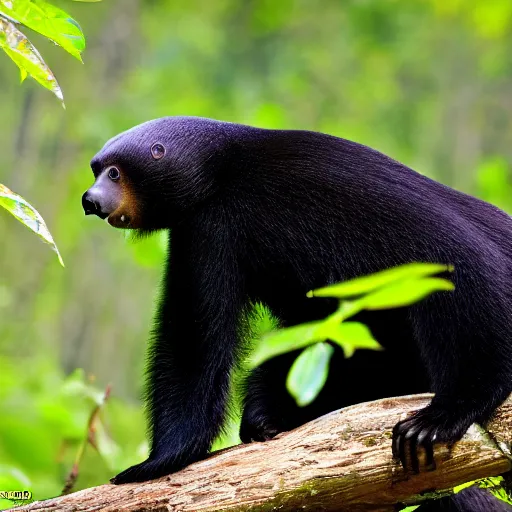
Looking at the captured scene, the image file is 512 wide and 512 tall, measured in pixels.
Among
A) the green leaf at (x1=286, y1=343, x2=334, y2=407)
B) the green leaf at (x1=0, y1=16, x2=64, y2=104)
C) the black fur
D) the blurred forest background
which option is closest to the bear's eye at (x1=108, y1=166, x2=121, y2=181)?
the black fur

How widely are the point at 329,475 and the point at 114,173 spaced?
6.50ft

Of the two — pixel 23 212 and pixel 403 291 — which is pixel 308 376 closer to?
pixel 403 291

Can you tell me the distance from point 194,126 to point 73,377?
1972 millimetres

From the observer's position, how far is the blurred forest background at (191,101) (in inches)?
565

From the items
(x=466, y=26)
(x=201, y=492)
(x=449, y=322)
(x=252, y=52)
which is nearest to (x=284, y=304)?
(x=449, y=322)

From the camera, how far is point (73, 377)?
5.66 metres

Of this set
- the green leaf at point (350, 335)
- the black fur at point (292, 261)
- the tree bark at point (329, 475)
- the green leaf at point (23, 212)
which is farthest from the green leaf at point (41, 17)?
the tree bark at point (329, 475)

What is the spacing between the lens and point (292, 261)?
433cm

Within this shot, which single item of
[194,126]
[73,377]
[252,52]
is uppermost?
[252,52]

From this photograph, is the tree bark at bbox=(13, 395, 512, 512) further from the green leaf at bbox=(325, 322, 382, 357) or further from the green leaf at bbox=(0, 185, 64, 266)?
the green leaf at bbox=(325, 322, 382, 357)

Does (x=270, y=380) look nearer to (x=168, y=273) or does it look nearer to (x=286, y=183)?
(x=168, y=273)

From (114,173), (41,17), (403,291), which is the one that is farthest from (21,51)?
(403,291)

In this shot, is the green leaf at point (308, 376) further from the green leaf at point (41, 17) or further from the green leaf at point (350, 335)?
the green leaf at point (41, 17)

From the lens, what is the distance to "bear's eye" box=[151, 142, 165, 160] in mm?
4582
